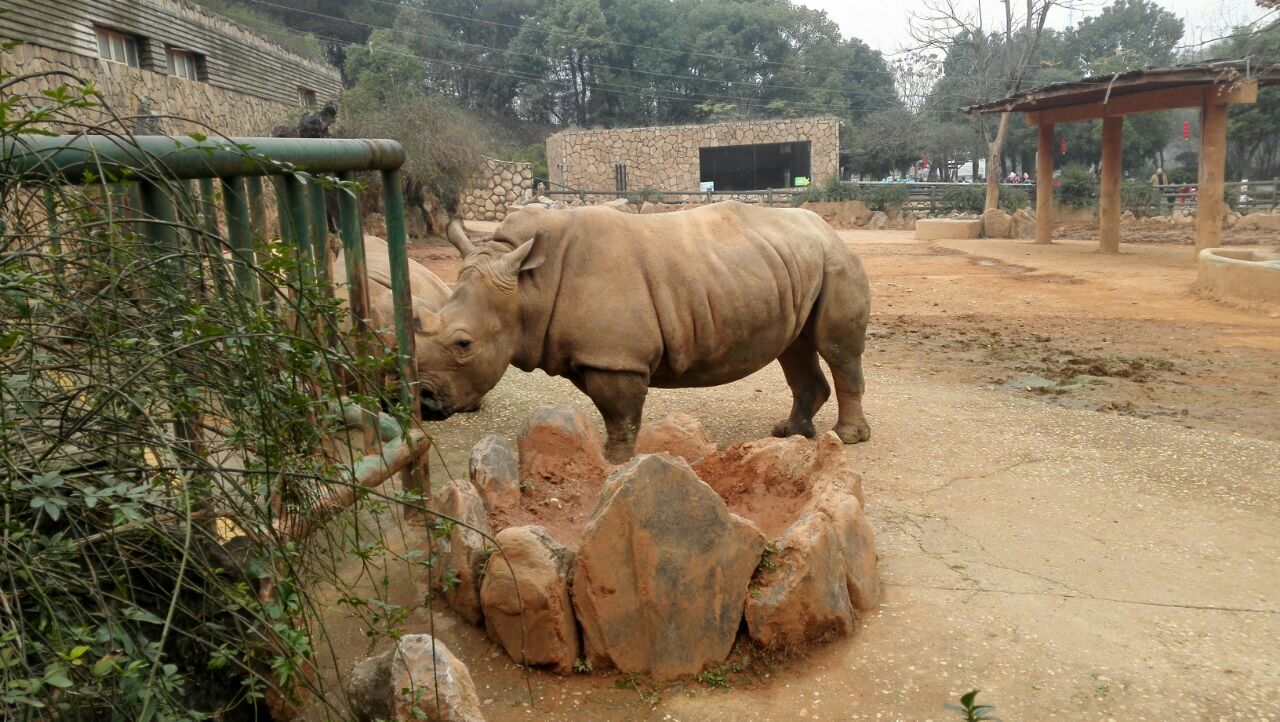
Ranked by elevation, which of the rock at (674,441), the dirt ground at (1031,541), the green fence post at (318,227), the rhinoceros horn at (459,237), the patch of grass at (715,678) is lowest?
the dirt ground at (1031,541)

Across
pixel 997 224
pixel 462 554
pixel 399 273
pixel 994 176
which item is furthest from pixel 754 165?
pixel 462 554

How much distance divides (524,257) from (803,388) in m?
2.11

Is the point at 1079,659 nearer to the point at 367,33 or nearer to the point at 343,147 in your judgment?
the point at 343,147

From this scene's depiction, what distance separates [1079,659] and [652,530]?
1338 millimetres

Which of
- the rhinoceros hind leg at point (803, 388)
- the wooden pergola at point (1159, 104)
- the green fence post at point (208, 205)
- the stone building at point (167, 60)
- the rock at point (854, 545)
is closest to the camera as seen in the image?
the green fence post at point (208, 205)

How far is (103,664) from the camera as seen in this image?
1.37m

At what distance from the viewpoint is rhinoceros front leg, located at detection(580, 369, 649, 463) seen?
4699mm

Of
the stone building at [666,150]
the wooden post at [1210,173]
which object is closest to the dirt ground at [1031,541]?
the wooden post at [1210,173]

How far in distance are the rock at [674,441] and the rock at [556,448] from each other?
0.21m

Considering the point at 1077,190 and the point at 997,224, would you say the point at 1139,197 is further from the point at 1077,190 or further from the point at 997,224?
the point at 997,224

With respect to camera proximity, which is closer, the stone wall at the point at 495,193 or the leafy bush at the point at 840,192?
the stone wall at the point at 495,193

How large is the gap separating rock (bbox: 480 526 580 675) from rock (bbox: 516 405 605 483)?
0.99m

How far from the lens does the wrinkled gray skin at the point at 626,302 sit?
15.1 ft

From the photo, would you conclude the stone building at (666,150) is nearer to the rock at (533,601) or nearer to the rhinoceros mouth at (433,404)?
the rhinoceros mouth at (433,404)
